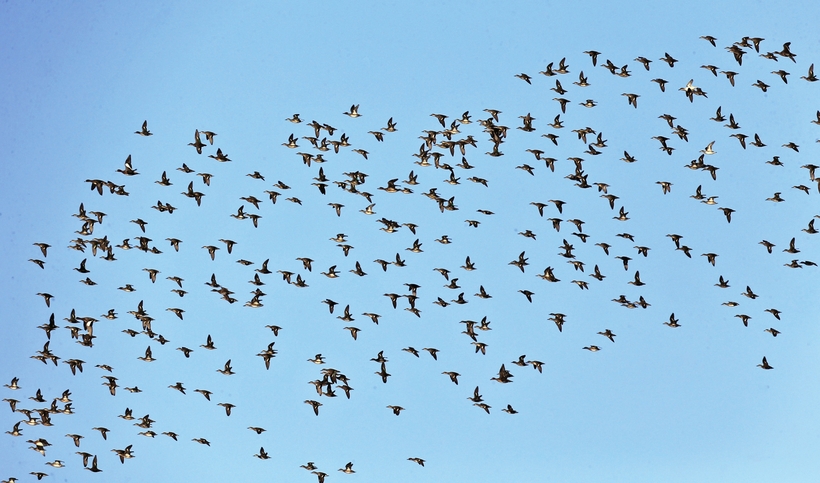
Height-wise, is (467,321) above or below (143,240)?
below

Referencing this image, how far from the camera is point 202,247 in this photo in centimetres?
10994

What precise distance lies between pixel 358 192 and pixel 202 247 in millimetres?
9799

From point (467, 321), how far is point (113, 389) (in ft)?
69.4

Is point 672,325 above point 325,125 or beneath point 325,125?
beneath

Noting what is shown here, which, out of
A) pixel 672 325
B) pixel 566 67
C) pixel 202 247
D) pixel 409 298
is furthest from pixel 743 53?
pixel 202 247

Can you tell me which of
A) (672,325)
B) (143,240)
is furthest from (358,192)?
(672,325)

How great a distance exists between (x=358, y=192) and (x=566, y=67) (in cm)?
1398

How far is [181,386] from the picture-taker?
110938mm

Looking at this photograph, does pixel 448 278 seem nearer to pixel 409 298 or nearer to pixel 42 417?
pixel 409 298

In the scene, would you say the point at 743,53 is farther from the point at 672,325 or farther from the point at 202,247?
the point at 202,247

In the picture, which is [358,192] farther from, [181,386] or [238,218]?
[181,386]

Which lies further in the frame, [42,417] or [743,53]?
[42,417]

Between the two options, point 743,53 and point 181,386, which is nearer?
point 743,53

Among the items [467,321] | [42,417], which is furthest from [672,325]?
[42,417]
